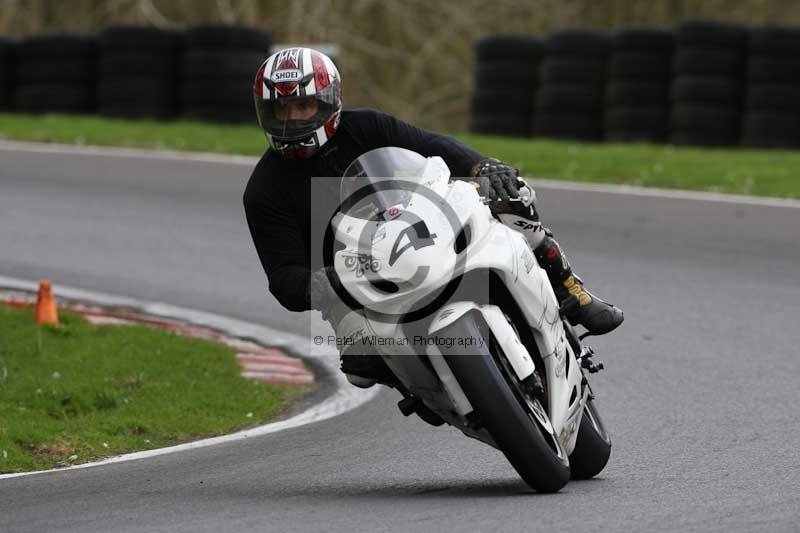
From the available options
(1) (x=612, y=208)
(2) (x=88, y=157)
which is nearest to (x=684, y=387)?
(1) (x=612, y=208)

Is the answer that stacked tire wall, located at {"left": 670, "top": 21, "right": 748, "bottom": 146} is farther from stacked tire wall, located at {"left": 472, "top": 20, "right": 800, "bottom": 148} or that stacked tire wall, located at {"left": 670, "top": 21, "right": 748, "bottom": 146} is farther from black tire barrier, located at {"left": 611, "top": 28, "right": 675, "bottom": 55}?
black tire barrier, located at {"left": 611, "top": 28, "right": 675, "bottom": 55}

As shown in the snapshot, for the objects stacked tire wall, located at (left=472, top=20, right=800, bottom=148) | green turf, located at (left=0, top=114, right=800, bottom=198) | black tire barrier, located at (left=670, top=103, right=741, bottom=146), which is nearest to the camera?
green turf, located at (left=0, top=114, right=800, bottom=198)

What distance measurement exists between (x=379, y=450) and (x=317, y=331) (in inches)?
120

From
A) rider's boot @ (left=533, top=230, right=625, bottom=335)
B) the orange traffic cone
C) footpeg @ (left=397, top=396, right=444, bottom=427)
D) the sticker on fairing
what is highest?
the sticker on fairing

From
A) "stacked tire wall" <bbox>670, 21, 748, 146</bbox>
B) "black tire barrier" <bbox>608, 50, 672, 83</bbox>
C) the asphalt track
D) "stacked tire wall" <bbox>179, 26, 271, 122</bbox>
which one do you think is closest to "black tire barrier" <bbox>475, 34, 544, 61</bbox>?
"black tire barrier" <bbox>608, 50, 672, 83</bbox>

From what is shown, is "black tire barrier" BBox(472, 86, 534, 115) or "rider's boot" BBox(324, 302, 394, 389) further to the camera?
"black tire barrier" BBox(472, 86, 534, 115)

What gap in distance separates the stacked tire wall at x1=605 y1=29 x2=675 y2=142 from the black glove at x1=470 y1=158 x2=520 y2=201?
1034cm

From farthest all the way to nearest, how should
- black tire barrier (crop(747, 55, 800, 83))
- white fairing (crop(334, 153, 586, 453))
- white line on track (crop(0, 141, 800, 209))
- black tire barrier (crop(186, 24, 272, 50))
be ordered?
black tire barrier (crop(186, 24, 272, 50)) < black tire barrier (crop(747, 55, 800, 83)) < white line on track (crop(0, 141, 800, 209)) < white fairing (crop(334, 153, 586, 453))

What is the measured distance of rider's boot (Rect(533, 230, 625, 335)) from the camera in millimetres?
5527

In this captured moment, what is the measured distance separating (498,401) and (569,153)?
9876 millimetres

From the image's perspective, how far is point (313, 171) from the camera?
552cm

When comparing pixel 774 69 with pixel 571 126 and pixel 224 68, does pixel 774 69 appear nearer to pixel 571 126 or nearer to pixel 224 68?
pixel 571 126

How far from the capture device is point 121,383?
7762mm

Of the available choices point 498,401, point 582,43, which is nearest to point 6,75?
point 582,43
